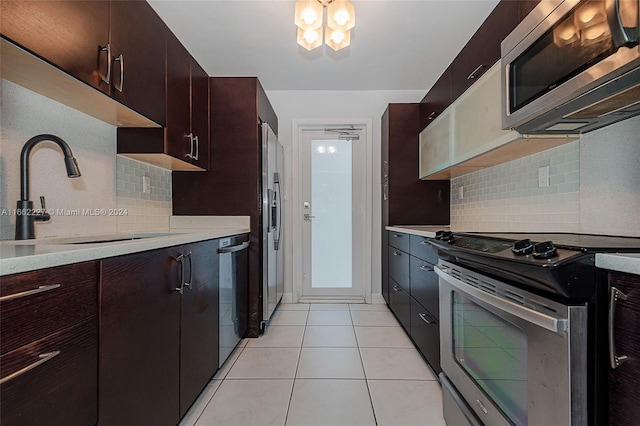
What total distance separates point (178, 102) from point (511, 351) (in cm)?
213

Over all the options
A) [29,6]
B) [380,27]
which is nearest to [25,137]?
[29,6]

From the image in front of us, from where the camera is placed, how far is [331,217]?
12.0ft

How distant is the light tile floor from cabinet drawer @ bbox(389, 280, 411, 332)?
13 cm

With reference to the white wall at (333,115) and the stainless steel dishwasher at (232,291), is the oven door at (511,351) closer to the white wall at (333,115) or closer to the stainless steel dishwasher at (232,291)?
the stainless steel dishwasher at (232,291)

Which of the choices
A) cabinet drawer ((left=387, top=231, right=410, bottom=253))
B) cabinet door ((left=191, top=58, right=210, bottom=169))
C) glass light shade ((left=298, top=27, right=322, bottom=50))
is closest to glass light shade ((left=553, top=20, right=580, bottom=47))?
glass light shade ((left=298, top=27, right=322, bottom=50))

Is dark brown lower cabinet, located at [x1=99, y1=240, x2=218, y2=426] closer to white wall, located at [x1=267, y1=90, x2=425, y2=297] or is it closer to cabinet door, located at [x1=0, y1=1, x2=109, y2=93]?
cabinet door, located at [x1=0, y1=1, x2=109, y2=93]

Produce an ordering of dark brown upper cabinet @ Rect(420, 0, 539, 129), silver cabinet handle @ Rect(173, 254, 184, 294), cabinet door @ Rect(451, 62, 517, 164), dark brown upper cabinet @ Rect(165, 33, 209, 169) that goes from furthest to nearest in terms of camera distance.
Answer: dark brown upper cabinet @ Rect(165, 33, 209, 169) < cabinet door @ Rect(451, 62, 517, 164) < dark brown upper cabinet @ Rect(420, 0, 539, 129) < silver cabinet handle @ Rect(173, 254, 184, 294)

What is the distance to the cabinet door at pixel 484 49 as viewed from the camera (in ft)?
4.89

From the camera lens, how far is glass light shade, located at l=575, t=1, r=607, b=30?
2.91 ft

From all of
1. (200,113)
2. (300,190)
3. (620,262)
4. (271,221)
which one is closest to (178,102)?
(200,113)

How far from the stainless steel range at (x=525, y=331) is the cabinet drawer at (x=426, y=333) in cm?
36

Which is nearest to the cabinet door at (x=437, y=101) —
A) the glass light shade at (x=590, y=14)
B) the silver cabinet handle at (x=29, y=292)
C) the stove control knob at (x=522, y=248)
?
the glass light shade at (x=590, y=14)

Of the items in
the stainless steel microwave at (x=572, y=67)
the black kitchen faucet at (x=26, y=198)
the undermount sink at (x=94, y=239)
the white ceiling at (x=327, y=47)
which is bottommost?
the undermount sink at (x=94, y=239)

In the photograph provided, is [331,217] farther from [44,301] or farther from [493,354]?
[44,301]
